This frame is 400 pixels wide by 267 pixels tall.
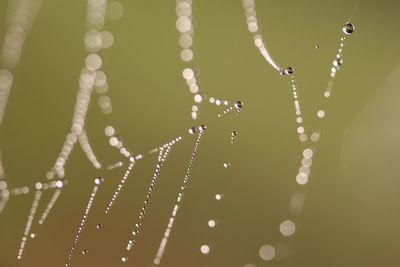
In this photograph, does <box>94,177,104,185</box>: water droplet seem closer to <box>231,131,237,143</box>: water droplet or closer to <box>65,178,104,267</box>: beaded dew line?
<box>65,178,104,267</box>: beaded dew line

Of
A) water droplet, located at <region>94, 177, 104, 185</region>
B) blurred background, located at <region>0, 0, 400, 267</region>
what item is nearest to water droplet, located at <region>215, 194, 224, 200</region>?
blurred background, located at <region>0, 0, 400, 267</region>

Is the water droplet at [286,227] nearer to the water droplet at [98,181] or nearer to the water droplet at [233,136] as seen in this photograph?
the water droplet at [233,136]

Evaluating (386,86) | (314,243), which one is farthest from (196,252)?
(386,86)

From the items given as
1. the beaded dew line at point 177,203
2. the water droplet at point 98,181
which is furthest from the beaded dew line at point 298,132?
the water droplet at point 98,181

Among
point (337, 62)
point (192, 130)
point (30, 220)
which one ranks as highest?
point (337, 62)

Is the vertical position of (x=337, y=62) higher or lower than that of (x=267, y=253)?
higher

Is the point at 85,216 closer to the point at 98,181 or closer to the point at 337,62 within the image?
the point at 98,181

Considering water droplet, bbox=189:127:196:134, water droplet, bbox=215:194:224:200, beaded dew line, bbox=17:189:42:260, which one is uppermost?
water droplet, bbox=189:127:196:134

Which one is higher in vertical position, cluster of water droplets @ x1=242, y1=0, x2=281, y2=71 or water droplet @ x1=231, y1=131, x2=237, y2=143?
cluster of water droplets @ x1=242, y1=0, x2=281, y2=71

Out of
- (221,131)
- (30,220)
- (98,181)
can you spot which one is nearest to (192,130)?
(221,131)
